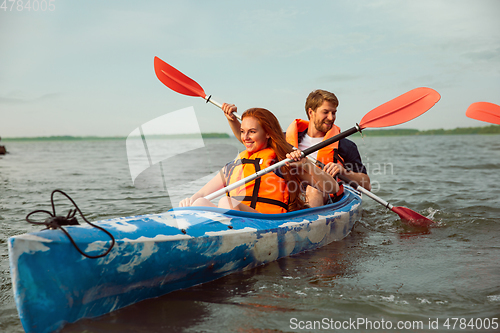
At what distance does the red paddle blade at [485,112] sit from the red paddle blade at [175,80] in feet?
9.43

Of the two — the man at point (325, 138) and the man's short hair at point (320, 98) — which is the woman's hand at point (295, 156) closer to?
the man at point (325, 138)

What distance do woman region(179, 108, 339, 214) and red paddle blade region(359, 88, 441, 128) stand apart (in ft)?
2.95

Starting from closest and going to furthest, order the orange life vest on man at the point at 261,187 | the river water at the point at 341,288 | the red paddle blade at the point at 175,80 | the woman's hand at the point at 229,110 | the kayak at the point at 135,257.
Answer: the kayak at the point at 135,257 → the river water at the point at 341,288 → the orange life vest on man at the point at 261,187 → the woman's hand at the point at 229,110 → the red paddle blade at the point at 175,80

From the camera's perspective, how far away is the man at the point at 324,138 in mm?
3955

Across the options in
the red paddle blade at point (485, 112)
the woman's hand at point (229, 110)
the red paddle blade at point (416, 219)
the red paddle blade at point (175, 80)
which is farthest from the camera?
the red paddle blade at point (416, 219)

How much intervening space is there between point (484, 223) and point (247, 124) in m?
3.53

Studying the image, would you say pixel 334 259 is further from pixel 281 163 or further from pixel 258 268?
pixel 281 163

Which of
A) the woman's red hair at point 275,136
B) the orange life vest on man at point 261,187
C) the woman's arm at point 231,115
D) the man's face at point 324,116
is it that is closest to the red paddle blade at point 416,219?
the man's face at point 324,116

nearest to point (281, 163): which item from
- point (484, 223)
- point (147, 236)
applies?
point (147, 236)

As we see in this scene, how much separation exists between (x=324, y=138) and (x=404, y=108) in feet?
2.81

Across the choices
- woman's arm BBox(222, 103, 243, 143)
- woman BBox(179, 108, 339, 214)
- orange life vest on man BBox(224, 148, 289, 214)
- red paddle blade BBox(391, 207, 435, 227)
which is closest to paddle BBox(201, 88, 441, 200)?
woman BBox(179, 108, 339, 214)

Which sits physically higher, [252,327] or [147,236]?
[147,236]

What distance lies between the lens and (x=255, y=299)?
95.3 inches

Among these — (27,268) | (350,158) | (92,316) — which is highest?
(350,158)
